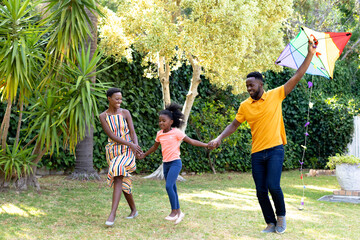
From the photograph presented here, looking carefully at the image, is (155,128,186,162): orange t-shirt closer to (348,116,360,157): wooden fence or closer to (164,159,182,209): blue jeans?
(164,159,182,209): blue jeans

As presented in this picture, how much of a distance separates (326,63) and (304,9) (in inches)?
465

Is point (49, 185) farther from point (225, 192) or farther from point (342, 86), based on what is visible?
point (342, 86)

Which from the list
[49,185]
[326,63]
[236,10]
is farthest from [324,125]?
[49,185]

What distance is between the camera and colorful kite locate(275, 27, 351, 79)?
5.15m

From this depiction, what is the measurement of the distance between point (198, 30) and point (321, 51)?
2917 mm

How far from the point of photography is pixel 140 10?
8.33m

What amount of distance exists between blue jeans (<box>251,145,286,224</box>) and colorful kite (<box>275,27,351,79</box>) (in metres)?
1.57

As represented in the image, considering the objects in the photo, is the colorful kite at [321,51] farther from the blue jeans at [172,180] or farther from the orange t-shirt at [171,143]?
the blue jeans at [172,180]

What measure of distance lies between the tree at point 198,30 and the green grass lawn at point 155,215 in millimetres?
2753

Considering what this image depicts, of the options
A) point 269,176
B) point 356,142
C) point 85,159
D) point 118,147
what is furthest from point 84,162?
point 356,142

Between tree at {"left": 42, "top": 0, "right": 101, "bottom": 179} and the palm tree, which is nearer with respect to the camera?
the palm tree

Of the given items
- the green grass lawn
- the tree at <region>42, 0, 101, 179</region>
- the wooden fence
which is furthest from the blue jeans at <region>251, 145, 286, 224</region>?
the wooden fence

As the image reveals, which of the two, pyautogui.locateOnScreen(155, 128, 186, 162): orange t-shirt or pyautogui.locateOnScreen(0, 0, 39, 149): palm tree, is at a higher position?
pyautogui.locateOnScreen(0, 0, 39, 149): palm tree

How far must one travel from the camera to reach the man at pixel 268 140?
4422 millimetres
